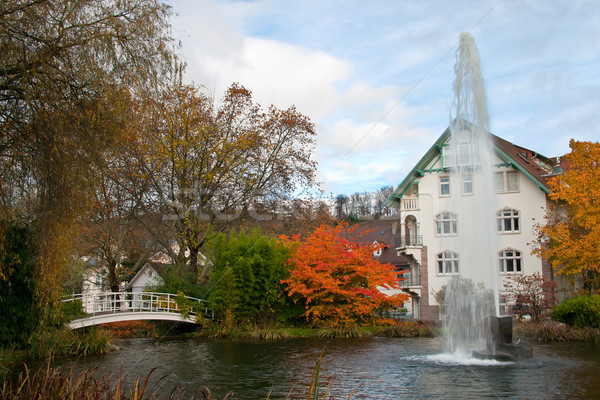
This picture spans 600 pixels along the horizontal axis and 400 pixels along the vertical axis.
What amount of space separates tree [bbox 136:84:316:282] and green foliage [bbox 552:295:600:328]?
15467 millimetres

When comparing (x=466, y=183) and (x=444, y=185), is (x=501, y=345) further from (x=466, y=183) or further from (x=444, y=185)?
(x=444, y=185)

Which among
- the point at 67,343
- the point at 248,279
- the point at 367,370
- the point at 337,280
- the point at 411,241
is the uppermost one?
the point at 411,241

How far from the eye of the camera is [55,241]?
36.9 feet

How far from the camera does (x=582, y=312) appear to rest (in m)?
23.8

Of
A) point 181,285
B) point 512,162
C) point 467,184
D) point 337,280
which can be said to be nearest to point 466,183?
point 467,184

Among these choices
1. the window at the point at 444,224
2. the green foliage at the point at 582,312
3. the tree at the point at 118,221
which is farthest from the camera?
the window at the point at 444,224

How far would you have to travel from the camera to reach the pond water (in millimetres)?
11914

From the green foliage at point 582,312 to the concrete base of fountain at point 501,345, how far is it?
28.5 feet

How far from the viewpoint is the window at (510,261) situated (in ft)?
113

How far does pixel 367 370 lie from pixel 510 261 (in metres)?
23.2

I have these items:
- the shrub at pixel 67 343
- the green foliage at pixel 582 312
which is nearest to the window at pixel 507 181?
the green foliage at pixel 582 312

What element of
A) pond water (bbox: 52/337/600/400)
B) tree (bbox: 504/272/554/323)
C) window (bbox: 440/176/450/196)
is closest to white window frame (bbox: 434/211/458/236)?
window (bbox: 440/176/450/196)

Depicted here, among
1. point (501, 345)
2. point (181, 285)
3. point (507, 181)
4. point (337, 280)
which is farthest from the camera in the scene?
point (507, 181)

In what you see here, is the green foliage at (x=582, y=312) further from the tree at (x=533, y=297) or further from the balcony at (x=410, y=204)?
the balcony at (x=410, y=204)
